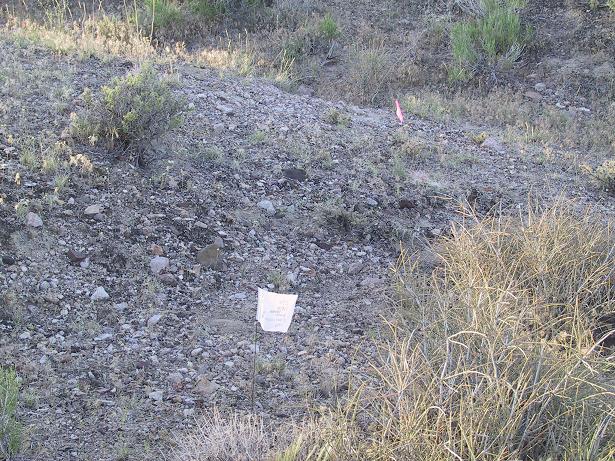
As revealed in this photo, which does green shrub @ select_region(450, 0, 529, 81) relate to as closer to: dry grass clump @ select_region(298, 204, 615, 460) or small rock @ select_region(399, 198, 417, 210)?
small rock @ select_region(399, 198, 417, 210)

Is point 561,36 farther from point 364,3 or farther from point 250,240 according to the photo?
Answer: point 250,240

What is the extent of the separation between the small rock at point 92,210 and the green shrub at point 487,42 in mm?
5832

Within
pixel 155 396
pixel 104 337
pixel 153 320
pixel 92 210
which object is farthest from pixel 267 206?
pixel 155 396

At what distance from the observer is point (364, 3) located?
40.0 ft

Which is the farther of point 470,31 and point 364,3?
point 364,3

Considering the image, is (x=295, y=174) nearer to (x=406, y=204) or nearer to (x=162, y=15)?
(x=406, y=204)

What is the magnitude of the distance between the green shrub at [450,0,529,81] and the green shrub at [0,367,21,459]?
24.7 ft

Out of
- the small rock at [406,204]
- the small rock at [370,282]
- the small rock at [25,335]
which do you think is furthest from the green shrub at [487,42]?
the small rock at [25,335]

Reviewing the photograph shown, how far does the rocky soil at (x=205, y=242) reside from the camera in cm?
426

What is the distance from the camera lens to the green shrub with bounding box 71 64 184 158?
6.14m

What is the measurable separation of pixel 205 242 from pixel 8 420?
2262mm

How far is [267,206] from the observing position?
20.5 feet

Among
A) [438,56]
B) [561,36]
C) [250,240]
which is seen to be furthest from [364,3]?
[250,240]

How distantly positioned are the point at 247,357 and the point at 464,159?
3.78 meters
